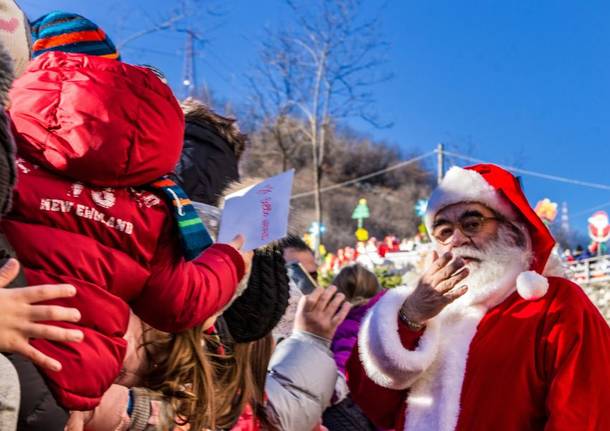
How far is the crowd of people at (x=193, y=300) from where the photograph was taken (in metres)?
1.13

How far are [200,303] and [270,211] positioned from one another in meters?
0.26

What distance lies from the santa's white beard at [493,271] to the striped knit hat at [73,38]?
4.63 feet

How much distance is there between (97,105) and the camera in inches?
47.1

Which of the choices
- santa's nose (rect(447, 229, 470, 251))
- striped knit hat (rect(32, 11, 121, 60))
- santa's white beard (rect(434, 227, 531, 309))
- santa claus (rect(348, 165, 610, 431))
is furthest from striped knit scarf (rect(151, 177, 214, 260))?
santa's nose (rect(447, 229, 470, 251))

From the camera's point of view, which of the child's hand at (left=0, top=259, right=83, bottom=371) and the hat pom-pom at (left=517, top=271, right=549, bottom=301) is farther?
the hat pom-pom at (left=517, top=271, right=549, bottom=301)

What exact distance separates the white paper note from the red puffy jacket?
0.19 metres

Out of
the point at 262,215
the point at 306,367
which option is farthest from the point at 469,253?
the point at 262,215

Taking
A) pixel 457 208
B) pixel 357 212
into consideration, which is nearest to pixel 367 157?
pixel 357 212

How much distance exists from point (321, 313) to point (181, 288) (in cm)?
90

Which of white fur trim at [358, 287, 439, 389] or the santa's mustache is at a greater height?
the santa's mustache

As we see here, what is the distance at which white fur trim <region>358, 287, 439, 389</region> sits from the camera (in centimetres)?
229

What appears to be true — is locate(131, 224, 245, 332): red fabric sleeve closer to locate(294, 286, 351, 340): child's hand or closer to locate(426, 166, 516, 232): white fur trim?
locate(294, 286, 351, 340): child's hand

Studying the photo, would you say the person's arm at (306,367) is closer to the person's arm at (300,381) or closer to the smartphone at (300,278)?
the person's arm at (300,381)

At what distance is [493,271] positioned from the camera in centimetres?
234
